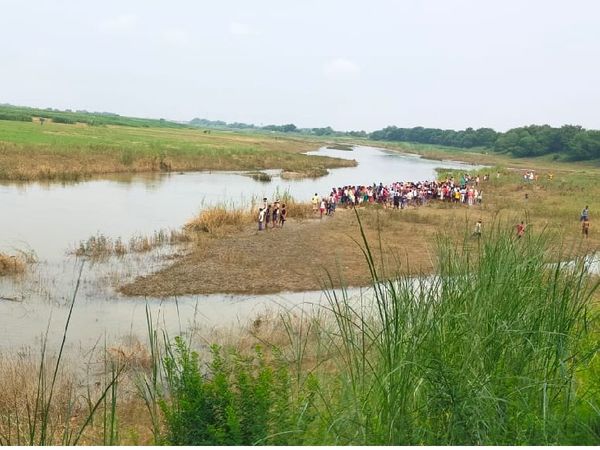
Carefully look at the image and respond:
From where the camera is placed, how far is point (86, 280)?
14422 millimetres

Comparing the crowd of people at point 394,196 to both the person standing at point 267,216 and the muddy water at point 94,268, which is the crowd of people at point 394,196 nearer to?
the person standing at point 267,216

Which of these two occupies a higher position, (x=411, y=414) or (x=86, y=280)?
(x=411, y=414)

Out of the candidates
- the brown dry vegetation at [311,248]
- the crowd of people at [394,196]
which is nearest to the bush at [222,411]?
the brown dry vegetation at [311,248]

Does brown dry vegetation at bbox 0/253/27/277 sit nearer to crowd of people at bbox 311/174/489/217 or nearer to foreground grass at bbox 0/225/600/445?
foreground grass at bbox 0/225/600/445

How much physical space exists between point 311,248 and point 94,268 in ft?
25.0

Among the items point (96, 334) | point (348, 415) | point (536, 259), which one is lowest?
point (96, 334)

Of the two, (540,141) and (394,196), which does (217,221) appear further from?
(540,141)

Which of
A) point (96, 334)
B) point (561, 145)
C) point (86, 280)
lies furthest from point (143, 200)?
point (561, 145)

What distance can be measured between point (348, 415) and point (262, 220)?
18683mm

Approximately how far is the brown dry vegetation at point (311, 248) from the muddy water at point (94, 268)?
36.1 inches

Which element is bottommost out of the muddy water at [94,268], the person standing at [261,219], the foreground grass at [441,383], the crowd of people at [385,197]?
the muddy water at [94,268]

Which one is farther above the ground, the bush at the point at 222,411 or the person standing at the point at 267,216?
the bush at the point at 222,411

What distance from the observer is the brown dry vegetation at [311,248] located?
14.5 m

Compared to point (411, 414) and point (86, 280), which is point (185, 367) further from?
point (86, 280)
